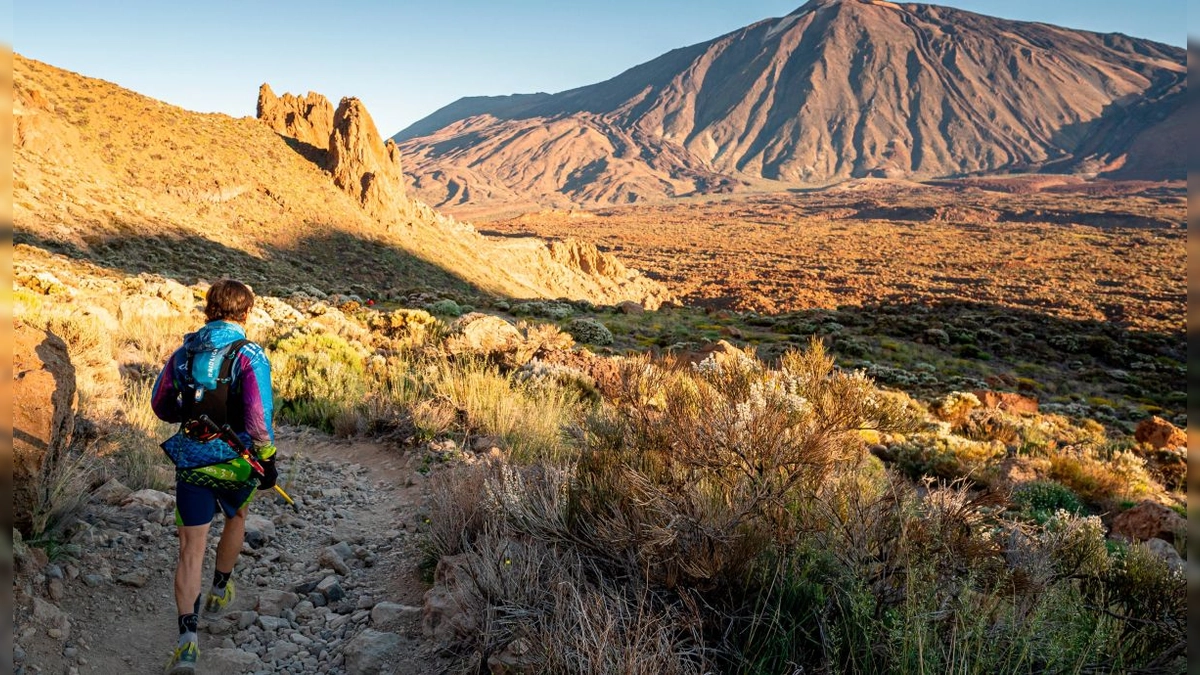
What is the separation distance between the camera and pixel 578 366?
373 inches

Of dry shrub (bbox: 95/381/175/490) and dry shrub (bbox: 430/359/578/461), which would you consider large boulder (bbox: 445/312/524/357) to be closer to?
dry shrub (bbox: 430/359/578/461)

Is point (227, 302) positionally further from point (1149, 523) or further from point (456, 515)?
point (1149, 523)

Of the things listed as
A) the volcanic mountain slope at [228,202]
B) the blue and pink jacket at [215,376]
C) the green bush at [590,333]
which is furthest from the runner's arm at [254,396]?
the volcanic mountain slope at [228,202]

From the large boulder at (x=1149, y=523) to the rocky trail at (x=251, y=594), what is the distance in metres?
7.33

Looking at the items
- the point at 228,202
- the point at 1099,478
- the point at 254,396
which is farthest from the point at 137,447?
the point at 228,202

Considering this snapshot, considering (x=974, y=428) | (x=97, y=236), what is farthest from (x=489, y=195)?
(x=974, y=428)

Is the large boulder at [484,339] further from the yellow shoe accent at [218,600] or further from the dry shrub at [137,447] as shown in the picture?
the yellow shoe accent at [218,600]

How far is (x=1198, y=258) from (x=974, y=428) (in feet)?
43.2

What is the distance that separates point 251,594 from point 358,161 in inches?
1296

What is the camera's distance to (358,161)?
110 ft

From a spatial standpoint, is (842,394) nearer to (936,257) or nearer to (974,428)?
(974,428)

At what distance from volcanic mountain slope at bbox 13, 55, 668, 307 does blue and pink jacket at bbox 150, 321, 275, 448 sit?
736 inches

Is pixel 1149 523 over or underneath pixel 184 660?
underneath

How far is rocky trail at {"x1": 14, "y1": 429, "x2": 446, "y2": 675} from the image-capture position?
307 cm
